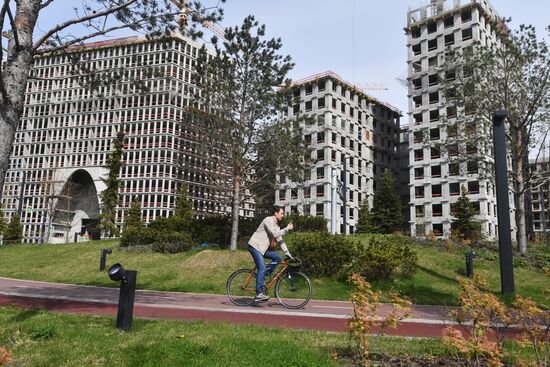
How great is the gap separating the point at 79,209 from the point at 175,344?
7908cm

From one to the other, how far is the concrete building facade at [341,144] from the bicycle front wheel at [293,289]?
48695 mm

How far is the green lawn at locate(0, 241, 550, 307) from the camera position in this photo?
13.2 meters

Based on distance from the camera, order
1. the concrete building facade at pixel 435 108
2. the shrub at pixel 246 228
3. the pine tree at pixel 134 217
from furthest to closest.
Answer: the pine tree at pixel 134 217
the concrete building facade at pixel 435 108
the shrub at pixel 246 228

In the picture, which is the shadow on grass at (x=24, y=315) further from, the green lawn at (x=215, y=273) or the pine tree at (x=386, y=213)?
the pine tree at (x=386, y=213)

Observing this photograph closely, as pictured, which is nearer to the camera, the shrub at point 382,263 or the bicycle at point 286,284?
the bicycle at point 286,284

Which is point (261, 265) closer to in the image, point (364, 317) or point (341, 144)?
point (364, 317)

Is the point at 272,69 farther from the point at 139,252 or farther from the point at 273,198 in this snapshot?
the point at 273,198

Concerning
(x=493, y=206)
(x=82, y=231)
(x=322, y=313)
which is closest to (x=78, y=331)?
(x=322, y=313)

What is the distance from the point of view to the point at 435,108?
56.8 m

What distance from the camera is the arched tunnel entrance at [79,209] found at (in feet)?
240

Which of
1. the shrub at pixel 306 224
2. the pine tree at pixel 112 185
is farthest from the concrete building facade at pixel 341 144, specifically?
the shrub at pixel 306 224

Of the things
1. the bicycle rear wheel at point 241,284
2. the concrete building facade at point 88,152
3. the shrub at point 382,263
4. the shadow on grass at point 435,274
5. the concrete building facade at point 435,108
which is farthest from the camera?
the concrete building facade at point 88,152

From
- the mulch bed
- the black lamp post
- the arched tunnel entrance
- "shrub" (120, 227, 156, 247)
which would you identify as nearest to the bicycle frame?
the mulch bed

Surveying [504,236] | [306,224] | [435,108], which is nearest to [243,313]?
[504,236]
